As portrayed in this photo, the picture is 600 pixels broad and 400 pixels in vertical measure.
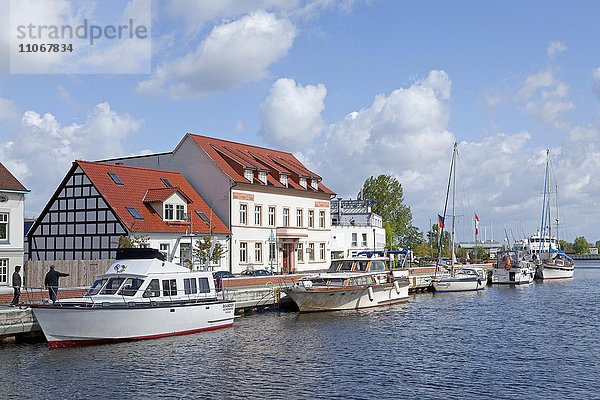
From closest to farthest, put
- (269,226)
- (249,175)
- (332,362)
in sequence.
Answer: (332,362) < (249,175) < (269,226)

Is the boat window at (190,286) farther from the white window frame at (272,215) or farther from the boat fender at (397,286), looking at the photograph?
the white window frame at (272,215)

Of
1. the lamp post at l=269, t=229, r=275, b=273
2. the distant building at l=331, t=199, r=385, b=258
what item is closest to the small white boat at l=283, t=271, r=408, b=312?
the lamp post at l=269, t=229, r=275, b=273

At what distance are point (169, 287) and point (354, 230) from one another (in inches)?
1911

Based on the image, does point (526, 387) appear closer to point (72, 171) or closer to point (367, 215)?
point (72, 171)

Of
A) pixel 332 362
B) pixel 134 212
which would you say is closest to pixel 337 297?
pixel 134 212

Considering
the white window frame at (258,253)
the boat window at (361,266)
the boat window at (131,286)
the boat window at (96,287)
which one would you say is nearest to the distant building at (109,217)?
the white window frame at (258,253)

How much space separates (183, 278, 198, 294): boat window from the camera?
3481 centimetres

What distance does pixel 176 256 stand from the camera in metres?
54.0

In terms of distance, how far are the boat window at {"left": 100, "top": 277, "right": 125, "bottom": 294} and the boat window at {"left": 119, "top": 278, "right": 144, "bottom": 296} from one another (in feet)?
0.96

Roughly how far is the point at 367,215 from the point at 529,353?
198 feet

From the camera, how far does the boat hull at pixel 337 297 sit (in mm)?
43906

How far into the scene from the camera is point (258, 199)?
63188 mm

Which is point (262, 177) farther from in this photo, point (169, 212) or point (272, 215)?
point (169, 212)

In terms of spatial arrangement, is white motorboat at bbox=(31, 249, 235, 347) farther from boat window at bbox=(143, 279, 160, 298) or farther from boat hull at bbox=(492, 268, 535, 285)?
boat hull at bbox=(492, 268, 535, 285)
